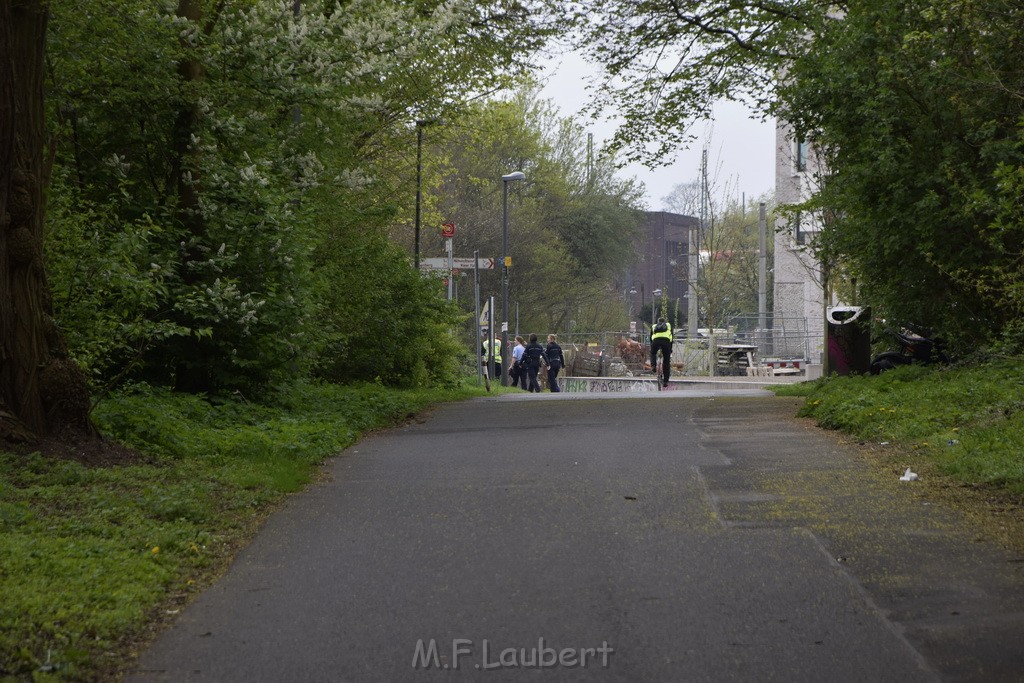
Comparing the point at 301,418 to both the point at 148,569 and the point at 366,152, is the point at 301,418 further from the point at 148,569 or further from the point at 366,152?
the point at 366,152

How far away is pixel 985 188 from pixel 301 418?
8.60 meters

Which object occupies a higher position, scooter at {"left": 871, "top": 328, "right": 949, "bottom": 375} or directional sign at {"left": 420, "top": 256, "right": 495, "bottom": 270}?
directional sign at {"left": 420, "top": 256, "right": 495, "bottom": 270}

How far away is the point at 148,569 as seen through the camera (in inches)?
277

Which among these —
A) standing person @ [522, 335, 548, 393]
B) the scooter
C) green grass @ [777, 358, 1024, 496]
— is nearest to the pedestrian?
standing person @ [522, 335, 548, 393]

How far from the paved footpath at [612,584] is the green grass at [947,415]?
684 millimetres

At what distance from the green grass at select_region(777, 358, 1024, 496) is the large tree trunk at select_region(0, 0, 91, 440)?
683 cm

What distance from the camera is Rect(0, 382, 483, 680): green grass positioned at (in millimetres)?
5711

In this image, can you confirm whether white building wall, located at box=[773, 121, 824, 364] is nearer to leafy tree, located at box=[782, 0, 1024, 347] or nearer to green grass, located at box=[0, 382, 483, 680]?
leafy tree, located at box=[782, 0, 1024, 347]

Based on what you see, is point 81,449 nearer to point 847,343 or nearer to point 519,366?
point 847,343

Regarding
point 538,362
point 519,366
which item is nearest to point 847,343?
point 538,362

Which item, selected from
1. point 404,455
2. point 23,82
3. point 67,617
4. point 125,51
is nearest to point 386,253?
point 125,51

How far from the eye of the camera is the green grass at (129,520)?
5.71 metres

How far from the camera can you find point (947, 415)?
43.5 feet

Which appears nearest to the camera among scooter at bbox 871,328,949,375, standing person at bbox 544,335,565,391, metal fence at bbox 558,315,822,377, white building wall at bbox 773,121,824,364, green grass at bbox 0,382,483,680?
green grass at bbox 0,382,483,680
